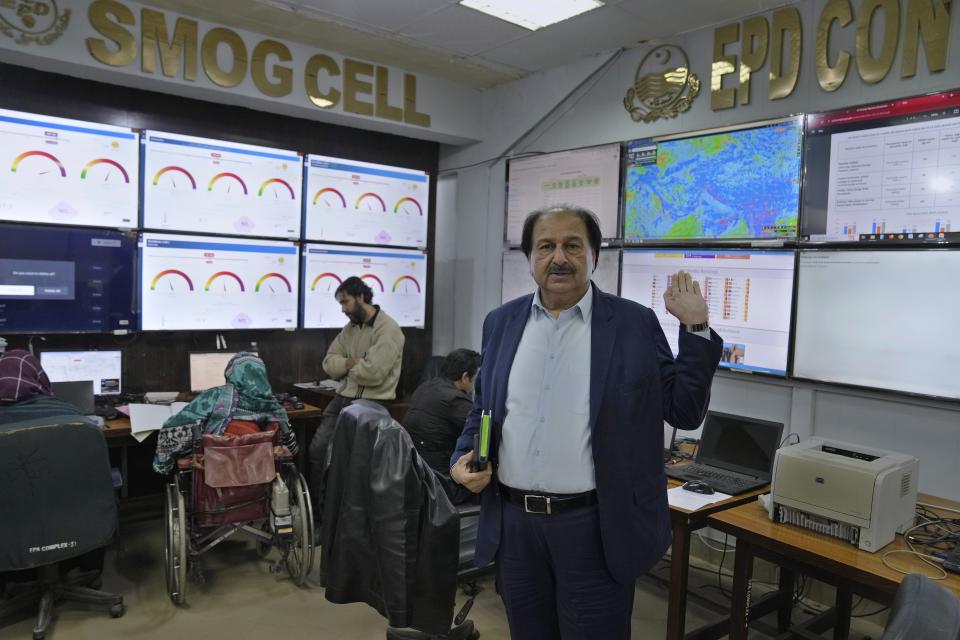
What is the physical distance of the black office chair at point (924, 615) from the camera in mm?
832

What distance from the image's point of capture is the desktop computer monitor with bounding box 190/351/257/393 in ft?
13.3

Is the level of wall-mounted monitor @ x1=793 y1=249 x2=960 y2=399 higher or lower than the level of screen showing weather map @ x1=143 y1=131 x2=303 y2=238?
lower

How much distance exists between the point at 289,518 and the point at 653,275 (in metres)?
2.22

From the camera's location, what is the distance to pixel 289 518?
3.03 m

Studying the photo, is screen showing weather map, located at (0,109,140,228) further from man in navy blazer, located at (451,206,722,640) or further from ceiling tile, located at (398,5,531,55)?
man in navy blazer, located at (451,206,722,640)

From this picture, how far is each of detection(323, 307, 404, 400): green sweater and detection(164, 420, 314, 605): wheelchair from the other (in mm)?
792

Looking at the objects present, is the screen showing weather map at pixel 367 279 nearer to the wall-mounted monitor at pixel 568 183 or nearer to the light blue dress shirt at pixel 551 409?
the wall-mounted monitor at pixel 568 183

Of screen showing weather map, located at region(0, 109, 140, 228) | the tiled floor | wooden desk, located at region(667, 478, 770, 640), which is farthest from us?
screen showing weather map, located at region(0, 109, 140, 228)

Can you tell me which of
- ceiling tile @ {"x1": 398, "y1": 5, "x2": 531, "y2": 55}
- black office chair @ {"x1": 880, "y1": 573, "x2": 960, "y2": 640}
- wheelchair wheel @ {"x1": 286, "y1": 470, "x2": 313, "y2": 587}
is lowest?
wheelchair wheel @ {"x1": 286, "y1": 470, "x2": 313, "y2": 587}

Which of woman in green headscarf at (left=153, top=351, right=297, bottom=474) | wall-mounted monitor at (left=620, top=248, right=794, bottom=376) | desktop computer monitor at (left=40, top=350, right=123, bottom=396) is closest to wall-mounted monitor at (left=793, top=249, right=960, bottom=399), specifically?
wall-mounted monitor at (left=620, top=248, right=794, bottom=376)

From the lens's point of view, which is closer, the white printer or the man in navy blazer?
the man in navy blazer

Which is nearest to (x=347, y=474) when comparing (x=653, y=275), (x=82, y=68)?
(x=653, y=275)

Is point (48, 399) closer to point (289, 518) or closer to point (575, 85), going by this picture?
point (289, 518)

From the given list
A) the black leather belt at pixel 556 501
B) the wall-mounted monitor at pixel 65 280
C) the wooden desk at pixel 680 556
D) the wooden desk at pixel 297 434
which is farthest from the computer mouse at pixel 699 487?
the wall-mounted monitor at pixel 65 280
